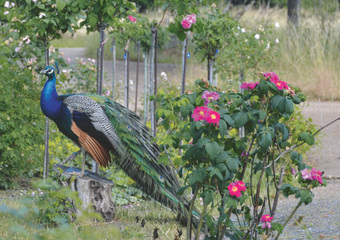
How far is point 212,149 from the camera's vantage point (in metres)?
3.22

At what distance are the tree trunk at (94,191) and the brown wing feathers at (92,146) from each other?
26cm

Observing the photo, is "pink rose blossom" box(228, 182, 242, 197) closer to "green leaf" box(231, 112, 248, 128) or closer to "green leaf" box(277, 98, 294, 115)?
"green leaf" box(231, 112, 248, 128)

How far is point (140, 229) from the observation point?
15.4ft

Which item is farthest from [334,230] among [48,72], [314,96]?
[314,96]

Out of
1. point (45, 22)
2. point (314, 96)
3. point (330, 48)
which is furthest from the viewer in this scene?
point (330, 48)

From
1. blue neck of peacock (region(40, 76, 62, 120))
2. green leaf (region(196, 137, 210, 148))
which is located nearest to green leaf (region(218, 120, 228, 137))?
green leaf (region(196, 137, 210, 148))

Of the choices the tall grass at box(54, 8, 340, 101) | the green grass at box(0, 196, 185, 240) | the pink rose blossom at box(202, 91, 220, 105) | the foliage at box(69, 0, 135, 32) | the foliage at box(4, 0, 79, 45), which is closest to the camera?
the pink rose blossom at box(202, 91, 220, 105)

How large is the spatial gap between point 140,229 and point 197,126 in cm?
175

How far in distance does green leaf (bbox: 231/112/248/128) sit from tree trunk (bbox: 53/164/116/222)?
184 cm

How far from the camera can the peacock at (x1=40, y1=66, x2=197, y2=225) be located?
4.57 m

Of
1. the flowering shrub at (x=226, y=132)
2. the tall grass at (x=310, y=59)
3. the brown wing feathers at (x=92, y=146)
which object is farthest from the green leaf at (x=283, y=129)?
the tall grass at (x=310, y=59)

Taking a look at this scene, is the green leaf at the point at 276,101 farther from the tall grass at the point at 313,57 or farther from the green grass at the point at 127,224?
the tall grass at the point at 313,57

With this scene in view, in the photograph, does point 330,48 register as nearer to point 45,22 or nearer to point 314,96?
point 314,96

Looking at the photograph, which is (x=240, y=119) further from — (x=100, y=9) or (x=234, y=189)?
(x=100, y=9)
